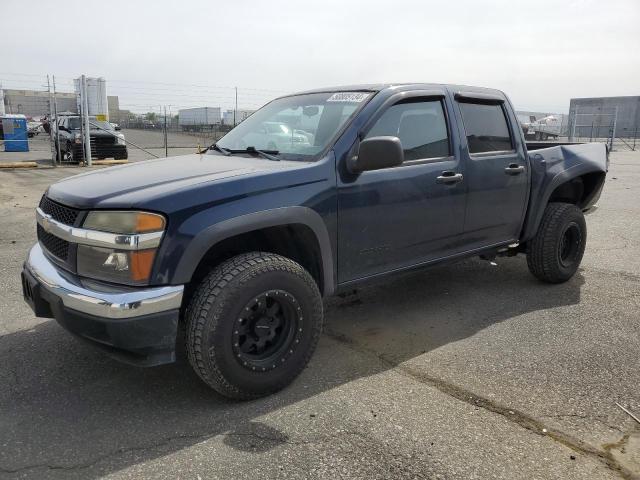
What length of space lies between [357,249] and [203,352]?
1.21 m

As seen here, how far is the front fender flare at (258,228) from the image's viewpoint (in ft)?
8.98

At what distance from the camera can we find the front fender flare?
8.98 ft

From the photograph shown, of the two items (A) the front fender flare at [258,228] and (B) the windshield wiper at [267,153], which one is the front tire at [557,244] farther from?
(B) the windshield wiper at [267,153]

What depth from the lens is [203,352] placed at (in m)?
2.79

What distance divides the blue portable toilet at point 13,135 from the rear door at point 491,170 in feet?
74.2

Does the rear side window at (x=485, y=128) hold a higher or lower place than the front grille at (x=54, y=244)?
higher

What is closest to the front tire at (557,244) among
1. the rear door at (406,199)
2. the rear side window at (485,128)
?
the rear side window at (485,128)

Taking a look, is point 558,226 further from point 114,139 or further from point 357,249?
point 114,139

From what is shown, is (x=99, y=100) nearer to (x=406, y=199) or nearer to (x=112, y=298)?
(x=406, y=199)

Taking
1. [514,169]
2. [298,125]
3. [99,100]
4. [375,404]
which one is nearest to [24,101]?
[99,100]

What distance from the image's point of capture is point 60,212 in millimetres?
3049

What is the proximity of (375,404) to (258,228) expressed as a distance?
1.17m

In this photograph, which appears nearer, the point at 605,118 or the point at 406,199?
the point at 406,199

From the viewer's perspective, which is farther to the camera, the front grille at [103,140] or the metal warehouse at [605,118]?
the metal warehouse at [605,118]
